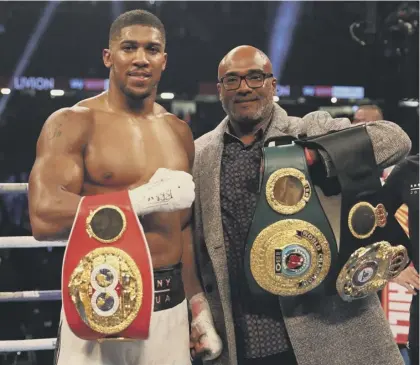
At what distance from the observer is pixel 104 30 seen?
590 centimetres

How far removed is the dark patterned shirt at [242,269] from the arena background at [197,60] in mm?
4034

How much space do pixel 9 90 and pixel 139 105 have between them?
16.0 ft

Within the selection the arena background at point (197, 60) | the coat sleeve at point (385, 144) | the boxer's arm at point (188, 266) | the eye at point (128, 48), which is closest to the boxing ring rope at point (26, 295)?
the boxer's arm at point (188, 266)

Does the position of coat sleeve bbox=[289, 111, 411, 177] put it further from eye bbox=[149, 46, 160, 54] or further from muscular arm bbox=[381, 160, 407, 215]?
muscular arm bbox=[381, 160, 407, 215]

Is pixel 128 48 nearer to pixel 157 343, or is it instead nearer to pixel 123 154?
pixel 123 154

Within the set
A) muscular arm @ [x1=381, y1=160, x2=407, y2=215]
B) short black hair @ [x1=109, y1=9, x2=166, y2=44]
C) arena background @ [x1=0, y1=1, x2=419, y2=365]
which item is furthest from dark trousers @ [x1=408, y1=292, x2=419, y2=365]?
arena background @ [x1=0, y1=1, x2=419, y2=365]

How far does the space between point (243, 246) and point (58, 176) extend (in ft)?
1.54

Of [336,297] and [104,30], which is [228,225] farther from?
[104,30]

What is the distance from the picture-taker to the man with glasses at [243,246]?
1340 mm

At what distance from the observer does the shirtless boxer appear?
114 cm

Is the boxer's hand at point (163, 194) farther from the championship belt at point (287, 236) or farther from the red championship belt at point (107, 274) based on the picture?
the championship belt at point (287, 236)

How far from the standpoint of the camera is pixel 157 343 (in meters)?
1.23

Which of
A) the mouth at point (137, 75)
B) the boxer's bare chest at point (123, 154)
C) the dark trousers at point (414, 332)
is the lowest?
the dark trousers at point (414, 332)

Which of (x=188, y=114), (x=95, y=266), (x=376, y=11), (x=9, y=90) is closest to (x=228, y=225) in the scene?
(x=95, y=266)
